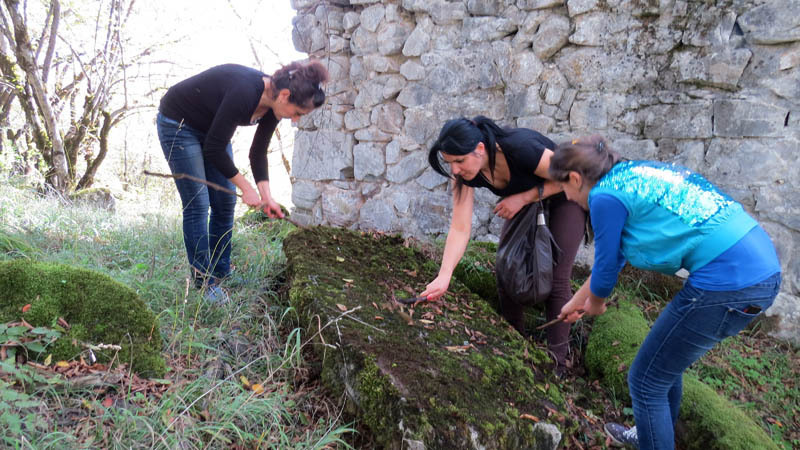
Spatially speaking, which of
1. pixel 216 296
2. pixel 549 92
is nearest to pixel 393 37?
pixel 549 92

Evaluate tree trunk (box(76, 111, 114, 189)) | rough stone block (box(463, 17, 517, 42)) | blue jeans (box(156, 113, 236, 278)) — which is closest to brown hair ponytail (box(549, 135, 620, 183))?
blue jeans (box(156, 113, 236, 278))

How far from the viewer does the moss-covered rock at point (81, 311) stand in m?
1.55

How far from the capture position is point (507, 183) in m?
2.31

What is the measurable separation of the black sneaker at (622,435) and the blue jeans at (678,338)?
7.8 inches

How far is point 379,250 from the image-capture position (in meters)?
2.72

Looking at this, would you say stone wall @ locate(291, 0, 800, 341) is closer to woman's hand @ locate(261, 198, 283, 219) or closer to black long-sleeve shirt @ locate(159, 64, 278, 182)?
woman's hand @ locate(261, 198, 283, 219)

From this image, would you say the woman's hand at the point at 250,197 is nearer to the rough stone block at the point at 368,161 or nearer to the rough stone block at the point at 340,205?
the rough stone block at the point at 368,161

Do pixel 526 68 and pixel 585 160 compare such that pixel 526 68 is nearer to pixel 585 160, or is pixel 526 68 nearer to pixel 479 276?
pixel 479 276

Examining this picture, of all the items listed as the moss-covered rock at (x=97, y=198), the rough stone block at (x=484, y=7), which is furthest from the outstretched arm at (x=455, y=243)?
the moss-covered rock at (x=97, y=198)

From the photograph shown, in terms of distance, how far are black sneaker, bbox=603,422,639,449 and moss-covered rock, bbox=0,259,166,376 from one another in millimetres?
1877

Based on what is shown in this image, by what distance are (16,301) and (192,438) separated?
0.81 metres

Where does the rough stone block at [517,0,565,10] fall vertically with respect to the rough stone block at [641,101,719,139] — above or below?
above

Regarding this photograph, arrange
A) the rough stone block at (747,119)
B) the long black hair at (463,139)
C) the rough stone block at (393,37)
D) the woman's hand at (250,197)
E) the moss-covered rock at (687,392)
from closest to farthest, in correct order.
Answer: the moss-covered rock at (687,392)
the long black hair at (463,139)
the woman's hand at (250,197)
the rough stone block at (747,119)
the rough stone block at (393,37)

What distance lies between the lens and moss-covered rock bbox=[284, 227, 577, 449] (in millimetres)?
Answer: 1464
